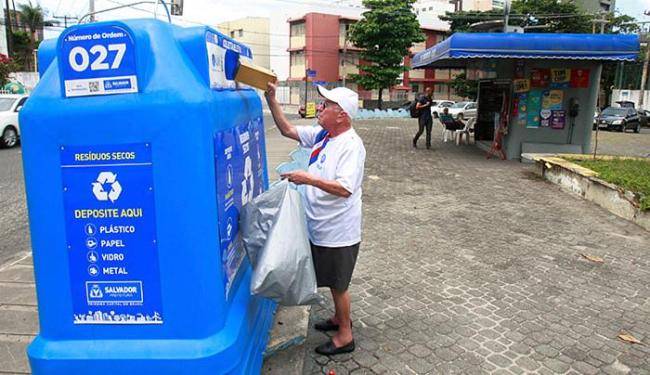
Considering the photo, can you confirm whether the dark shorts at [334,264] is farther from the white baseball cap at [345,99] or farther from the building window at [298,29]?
the building window at [298,29]

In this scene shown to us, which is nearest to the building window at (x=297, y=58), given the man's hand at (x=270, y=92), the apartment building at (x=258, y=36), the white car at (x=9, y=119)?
the apartment building at (x=258, y=36)

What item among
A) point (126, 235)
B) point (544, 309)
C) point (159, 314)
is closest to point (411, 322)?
point (544, 309)

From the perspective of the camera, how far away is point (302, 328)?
3.29 metres

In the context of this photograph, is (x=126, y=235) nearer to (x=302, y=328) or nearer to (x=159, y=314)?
(x=159, y=314)

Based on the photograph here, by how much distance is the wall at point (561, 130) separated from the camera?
11.8 m

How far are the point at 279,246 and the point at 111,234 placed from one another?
32.1 inches

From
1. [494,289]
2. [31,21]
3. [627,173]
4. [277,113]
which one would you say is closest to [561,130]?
[627,173]

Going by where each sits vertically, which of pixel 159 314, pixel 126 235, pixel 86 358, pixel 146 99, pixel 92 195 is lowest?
pixel 86 358

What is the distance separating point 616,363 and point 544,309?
0.79 metres

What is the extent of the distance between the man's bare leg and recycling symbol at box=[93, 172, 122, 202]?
1.50m

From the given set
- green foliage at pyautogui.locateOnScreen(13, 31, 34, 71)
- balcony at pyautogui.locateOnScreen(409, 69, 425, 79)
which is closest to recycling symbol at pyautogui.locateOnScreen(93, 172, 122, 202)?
balcony at pyautogui.locateOnScreen(409, 69, 425, 79)

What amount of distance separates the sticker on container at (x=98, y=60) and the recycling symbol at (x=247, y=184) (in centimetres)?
93

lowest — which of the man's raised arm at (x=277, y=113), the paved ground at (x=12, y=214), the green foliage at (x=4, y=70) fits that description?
the paved ground at (x=12, y=214)

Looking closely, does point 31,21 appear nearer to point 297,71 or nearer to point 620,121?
point 297,71
